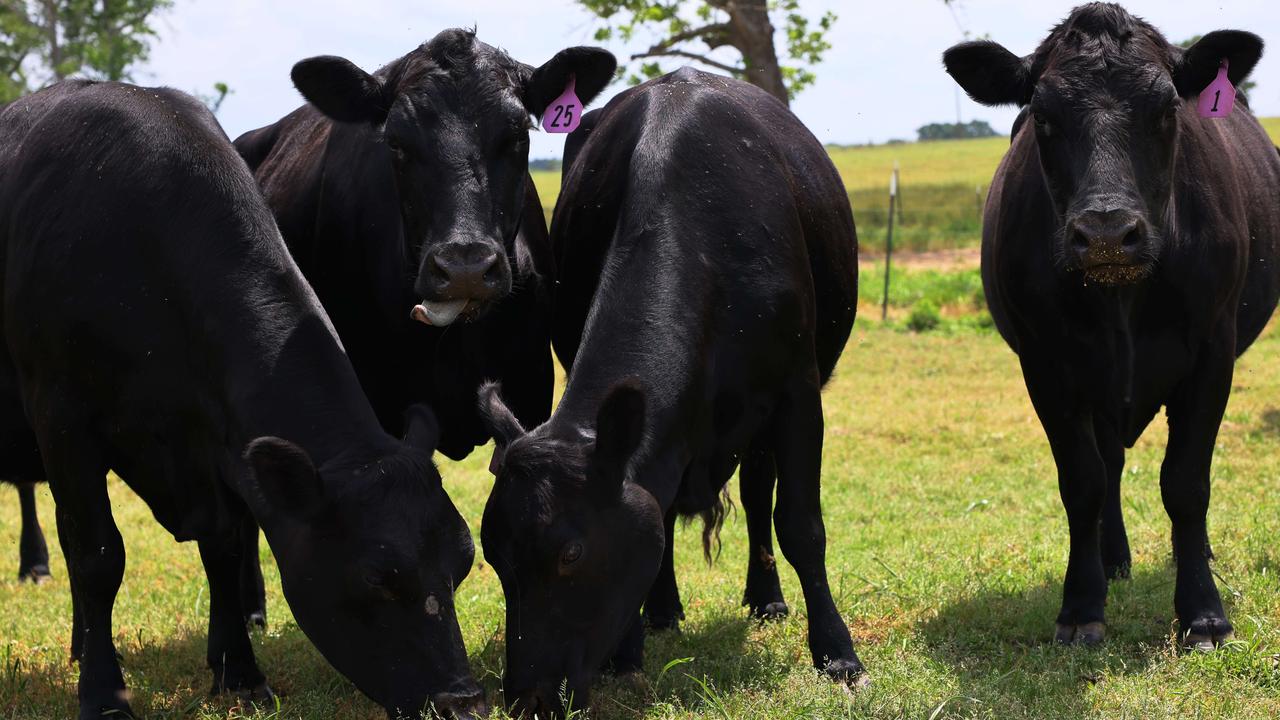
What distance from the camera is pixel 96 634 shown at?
5.03m

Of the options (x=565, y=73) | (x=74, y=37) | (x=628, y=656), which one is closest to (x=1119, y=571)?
(x=628, y=656)

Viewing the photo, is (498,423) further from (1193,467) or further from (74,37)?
(74,37)

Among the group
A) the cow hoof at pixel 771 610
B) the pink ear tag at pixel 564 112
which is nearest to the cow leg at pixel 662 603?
the cow hoof at pixel 771 610

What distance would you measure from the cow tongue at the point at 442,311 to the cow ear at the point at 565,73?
1182mm

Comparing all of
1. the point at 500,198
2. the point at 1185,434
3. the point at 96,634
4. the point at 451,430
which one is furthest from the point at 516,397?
the point at 1185,434

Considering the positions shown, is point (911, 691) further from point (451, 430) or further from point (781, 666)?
point (451, 430)

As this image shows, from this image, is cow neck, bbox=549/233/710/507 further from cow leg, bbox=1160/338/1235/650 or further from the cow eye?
cow leg, bbox=1160/338/1235/650

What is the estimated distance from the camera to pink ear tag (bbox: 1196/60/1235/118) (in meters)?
5.41

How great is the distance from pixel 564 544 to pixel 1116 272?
7.04 ft

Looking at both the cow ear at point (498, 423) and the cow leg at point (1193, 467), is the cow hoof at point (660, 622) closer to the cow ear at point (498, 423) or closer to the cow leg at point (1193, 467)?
the cow ear at point (498, 423)

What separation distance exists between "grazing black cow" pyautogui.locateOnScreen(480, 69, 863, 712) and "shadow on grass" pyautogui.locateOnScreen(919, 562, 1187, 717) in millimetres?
534

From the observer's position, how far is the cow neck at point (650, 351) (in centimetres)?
452

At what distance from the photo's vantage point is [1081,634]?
17.9 feet

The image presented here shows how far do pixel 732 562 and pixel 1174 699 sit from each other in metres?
3.36
